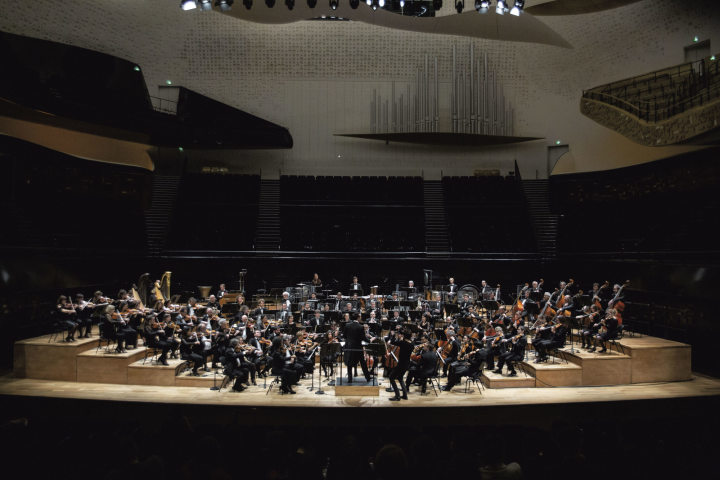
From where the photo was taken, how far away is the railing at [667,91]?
12.5 m

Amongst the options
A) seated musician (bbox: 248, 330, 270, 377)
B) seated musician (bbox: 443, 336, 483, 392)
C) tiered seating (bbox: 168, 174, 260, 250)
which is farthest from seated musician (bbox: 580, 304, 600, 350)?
tiered seating (bbox: 168, 174, 260, 250)

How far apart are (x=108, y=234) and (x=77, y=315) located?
18.8ft

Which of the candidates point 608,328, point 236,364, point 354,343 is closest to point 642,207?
point 608,328

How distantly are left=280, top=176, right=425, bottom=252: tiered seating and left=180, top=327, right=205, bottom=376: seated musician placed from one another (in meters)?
8.21

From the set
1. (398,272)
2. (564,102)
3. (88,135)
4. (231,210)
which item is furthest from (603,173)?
(88,135)

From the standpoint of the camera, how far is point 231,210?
18.9m

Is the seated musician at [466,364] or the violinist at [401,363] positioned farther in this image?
the seated musician at [466,364]

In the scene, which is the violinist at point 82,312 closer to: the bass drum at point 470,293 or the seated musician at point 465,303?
the seated musician at point 465,303

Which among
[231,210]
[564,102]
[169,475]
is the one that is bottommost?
[169,475]

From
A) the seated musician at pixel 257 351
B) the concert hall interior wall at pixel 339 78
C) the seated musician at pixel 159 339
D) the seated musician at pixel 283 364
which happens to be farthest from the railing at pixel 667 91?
the seated musician at pixel 159 339

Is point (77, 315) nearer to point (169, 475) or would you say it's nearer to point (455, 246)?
point (169, 475)

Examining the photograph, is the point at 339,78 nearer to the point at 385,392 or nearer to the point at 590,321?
the point at 590,321

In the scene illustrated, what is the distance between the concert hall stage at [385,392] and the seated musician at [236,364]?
0.24 m

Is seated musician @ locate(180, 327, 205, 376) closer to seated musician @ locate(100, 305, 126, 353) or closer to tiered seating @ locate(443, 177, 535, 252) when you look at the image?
seated musician @ locate(100, 305, 126, 353)
